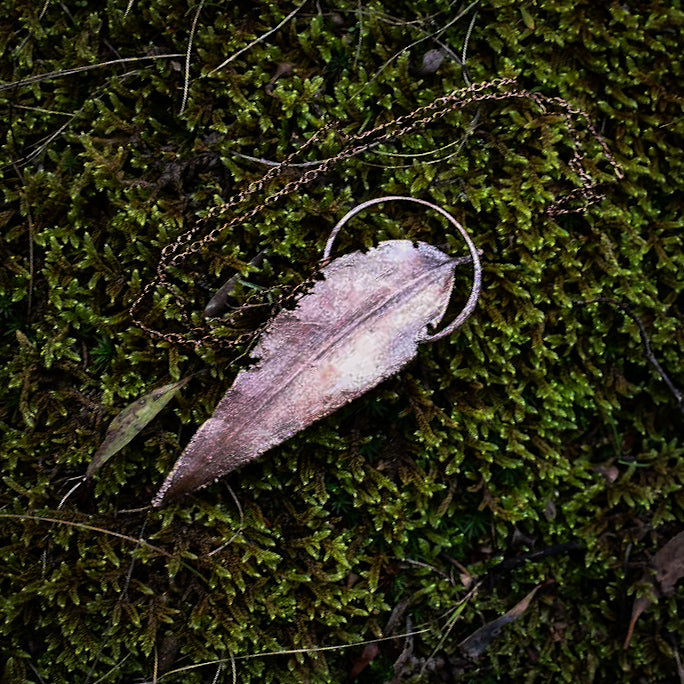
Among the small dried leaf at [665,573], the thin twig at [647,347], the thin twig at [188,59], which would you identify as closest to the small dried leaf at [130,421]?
the thin twig at [188,59]

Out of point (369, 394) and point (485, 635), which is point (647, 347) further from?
point (485, 635)

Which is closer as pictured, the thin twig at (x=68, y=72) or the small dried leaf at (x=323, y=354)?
the small dried leaf at (x=323, y=354)

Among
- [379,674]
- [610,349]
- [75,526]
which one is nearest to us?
[75,526]

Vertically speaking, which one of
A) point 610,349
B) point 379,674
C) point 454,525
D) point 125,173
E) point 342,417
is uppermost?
point 125,173

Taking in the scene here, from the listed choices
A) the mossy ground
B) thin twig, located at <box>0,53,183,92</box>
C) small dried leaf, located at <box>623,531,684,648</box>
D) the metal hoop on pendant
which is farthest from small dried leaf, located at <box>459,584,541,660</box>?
thin twig, located at <box>0,53,183,92</box>

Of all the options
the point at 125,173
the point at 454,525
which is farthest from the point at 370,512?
the point at 125,173

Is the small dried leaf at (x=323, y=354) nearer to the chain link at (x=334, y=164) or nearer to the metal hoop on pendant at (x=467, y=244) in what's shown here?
the metal hoop on pendant at (x=467, y=244)

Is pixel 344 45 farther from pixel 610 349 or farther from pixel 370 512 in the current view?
pixel 370 512

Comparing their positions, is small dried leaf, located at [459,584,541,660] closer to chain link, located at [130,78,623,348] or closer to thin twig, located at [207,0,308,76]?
chain link, located at [130,78,623,348]
